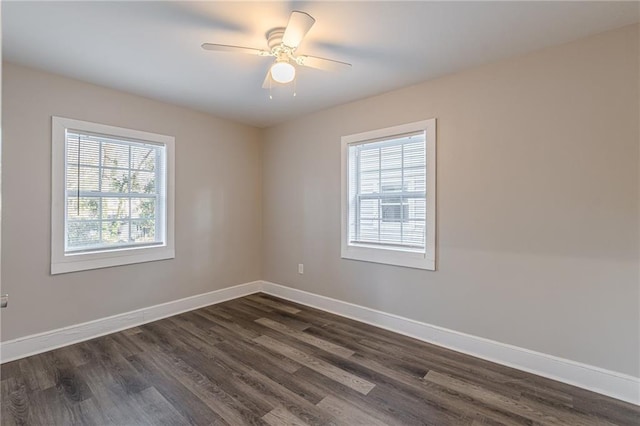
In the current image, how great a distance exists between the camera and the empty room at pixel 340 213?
2.32 m

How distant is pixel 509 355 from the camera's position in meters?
2.80

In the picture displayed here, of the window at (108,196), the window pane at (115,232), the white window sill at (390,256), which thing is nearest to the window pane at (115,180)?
the window at (108,196)

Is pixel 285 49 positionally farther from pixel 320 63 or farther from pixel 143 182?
pixel 143 182

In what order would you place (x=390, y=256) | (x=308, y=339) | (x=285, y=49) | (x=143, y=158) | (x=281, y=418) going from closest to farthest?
(x=281, y=418) < (x=285, y=49) < (x=308, y=339) < (x=390, y=256) < (x=143, y=158)

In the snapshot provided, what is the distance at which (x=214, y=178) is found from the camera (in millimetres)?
4363

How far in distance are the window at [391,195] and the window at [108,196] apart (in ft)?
6.78

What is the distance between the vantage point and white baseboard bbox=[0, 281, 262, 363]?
2.90m

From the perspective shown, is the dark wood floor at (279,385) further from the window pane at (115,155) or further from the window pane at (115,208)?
the window pane at (115,155)

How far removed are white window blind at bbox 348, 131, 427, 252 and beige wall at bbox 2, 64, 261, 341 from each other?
1.68 metres

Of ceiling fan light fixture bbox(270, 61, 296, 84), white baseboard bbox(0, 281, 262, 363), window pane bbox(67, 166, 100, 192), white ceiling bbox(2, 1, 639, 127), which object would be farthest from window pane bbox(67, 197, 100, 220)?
ceiling fan light fixture bbox(270, 61, 296, 84)

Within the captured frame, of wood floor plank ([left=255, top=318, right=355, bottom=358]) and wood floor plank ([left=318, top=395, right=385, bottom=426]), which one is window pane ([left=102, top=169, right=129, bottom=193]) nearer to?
wood floor plank ([left=255, top=318, right=355, bottom=358])

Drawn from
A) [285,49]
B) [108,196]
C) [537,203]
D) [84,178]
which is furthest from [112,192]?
[537,203]

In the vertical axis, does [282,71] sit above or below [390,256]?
above

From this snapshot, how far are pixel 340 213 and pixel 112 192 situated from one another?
242cm
